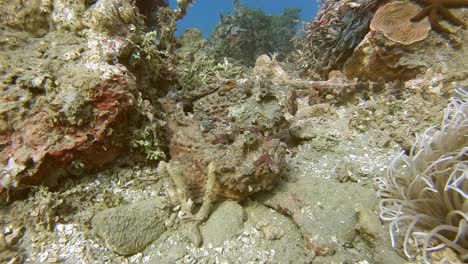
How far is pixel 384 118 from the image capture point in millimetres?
3229

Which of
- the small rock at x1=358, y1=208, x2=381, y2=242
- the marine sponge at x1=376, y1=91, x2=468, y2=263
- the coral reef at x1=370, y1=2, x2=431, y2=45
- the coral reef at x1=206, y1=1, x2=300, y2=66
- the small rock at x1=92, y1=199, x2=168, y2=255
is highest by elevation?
the coral reef at x1=206, y1=1, x2=300, y2=66

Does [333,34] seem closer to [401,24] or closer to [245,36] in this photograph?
[401,24]

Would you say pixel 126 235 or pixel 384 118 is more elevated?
pixel 384 118

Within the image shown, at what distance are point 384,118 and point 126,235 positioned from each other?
2986 millimetres

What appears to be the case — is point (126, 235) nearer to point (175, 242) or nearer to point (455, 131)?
point (175, 242)

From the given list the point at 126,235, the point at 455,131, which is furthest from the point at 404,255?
the point at 126,235

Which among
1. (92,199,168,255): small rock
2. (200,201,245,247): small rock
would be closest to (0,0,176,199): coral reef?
(92,199,168,255): small rock

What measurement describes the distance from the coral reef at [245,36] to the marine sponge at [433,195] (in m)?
5.49

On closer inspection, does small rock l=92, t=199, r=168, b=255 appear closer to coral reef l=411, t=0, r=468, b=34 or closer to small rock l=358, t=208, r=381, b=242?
small rock l=358, t=208, r=381, b=242

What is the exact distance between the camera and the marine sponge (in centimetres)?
180

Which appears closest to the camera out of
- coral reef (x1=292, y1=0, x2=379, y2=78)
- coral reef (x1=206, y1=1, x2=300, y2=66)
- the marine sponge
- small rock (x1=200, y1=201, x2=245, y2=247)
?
the marine sponge

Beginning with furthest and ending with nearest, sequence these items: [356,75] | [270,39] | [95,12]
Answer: [270,39] → [356,75] → [95,12]

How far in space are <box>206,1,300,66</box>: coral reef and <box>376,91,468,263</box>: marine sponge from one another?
5.49 m

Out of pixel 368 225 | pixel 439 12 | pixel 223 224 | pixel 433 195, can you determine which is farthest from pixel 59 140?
pixel 439 12
